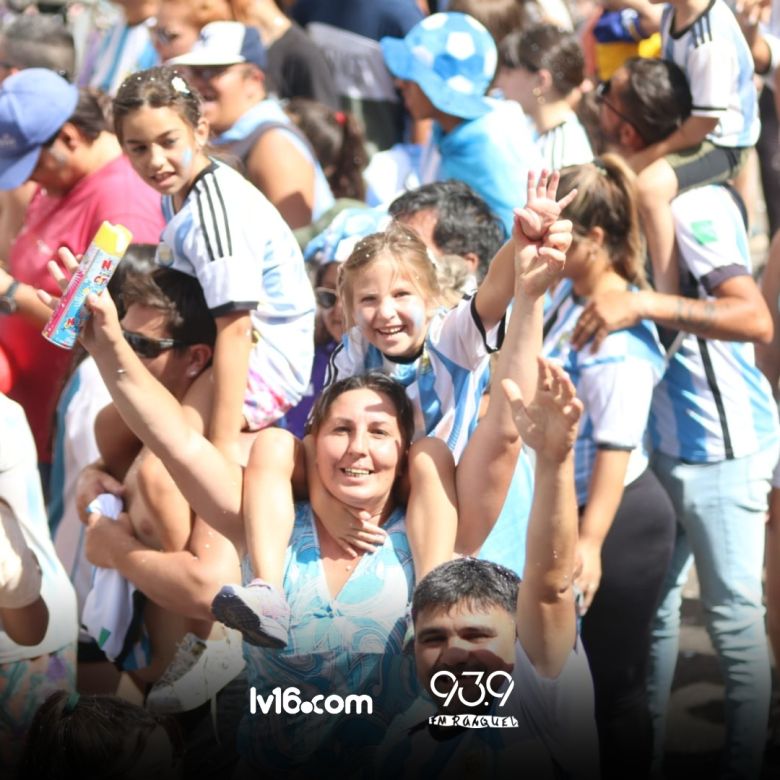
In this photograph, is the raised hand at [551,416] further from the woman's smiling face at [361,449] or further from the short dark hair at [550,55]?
the short dark hair at [550,55]

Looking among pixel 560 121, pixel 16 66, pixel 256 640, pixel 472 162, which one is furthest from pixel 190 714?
pixel 16 66

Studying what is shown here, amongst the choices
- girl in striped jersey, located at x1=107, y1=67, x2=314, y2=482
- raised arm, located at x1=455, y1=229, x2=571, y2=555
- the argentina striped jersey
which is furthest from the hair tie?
raised arm, located at x1=455, y1=229, x2=571, y2=555

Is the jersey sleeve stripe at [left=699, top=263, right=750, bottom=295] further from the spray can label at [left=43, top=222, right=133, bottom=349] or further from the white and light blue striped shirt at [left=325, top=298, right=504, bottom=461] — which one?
the spray can label at [left=43, top=222, right=133, bottom=349]

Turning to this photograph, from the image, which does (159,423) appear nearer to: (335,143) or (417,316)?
(417,316)

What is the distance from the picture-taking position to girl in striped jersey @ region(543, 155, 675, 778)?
3791 mm

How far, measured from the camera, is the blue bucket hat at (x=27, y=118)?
13.4 feet

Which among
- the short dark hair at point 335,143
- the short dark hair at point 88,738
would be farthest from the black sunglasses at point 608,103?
the short dark hair at point 88,738

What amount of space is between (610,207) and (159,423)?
4.56ft

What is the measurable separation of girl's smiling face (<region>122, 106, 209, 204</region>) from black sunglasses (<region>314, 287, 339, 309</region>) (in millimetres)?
656

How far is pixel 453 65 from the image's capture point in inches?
188

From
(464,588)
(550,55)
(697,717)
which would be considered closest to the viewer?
(464,588)

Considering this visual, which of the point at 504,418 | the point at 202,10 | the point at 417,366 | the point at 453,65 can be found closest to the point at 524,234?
the point at 504,418

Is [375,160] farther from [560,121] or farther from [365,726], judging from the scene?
[365,726]

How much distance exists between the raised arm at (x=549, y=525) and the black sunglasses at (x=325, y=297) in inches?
54.5
